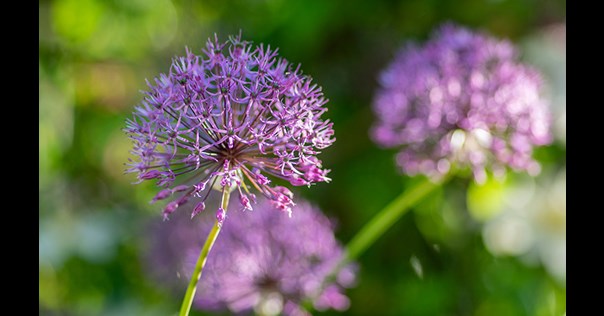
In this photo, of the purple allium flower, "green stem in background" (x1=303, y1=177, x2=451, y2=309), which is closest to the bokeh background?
"green stem in background" (x1=303, y1=177, x2=451, y2=309)

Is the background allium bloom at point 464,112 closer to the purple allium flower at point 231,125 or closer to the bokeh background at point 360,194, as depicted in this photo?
the purple allium flower at point 231,125

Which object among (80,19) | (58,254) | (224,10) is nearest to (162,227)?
(58,254)

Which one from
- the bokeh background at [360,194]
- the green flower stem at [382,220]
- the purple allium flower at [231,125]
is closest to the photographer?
the purple allium flower at [231,125]

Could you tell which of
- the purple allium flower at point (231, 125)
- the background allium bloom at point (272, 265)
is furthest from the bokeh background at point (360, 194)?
the purple allium flower at point (231, 125)

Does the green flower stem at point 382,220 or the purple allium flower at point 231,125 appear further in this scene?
the green flower stem at point 382,220

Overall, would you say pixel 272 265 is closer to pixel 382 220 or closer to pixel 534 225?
pixel 382 220

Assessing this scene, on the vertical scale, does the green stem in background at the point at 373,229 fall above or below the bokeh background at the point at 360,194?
below
